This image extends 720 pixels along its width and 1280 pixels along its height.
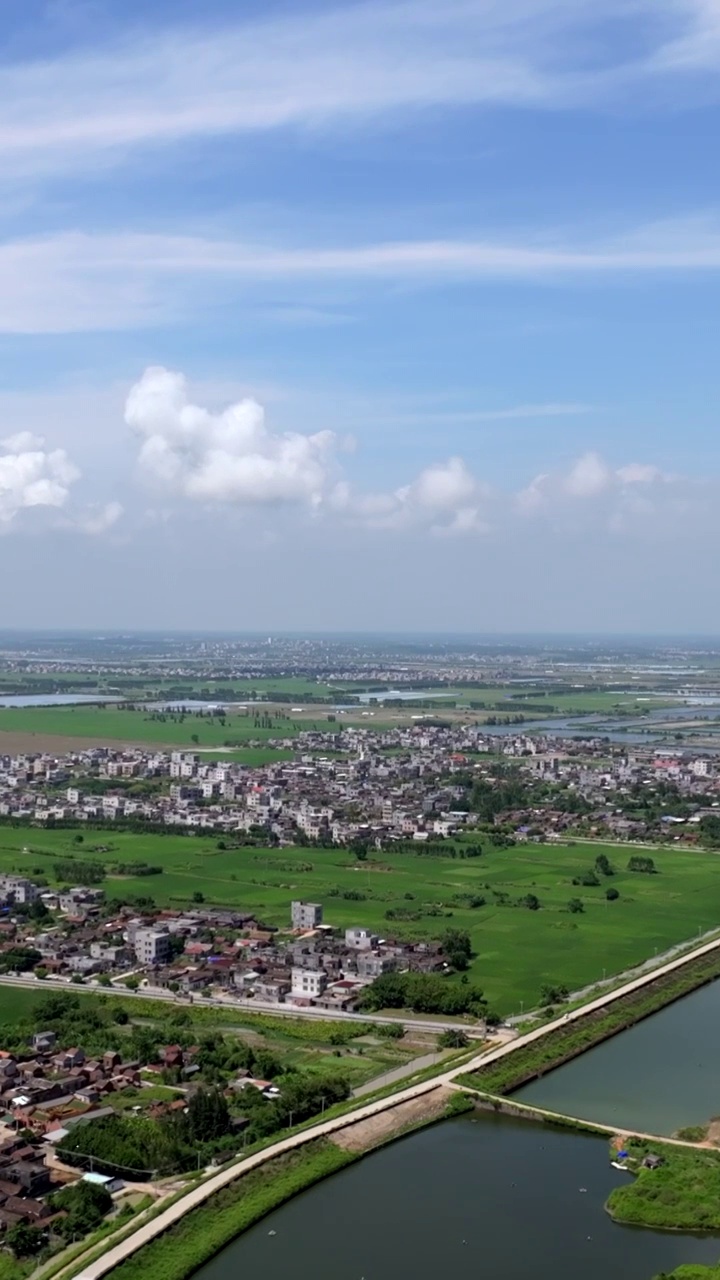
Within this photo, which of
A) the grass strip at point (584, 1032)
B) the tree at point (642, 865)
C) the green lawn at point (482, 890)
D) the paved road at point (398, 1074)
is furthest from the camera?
the tree at point (642, 865)

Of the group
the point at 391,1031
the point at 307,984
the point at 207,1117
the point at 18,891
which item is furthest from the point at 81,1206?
the point at 18,891

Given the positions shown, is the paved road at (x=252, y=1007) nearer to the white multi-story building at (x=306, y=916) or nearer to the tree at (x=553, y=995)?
the tree at (x=553, y=995)

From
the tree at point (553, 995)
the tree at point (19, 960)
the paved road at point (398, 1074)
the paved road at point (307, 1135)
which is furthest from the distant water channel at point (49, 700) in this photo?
the paved road at point (398, 1074)

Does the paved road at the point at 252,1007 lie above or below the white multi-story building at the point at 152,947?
below

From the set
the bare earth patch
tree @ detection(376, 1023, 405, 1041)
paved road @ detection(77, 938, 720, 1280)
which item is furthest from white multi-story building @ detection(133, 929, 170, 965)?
the bare earth patch

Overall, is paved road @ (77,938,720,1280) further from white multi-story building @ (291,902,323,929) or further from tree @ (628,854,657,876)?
tree @ (628,854,657,876)

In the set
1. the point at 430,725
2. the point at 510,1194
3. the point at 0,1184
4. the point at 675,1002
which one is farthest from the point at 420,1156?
Result: the point at 430,725
